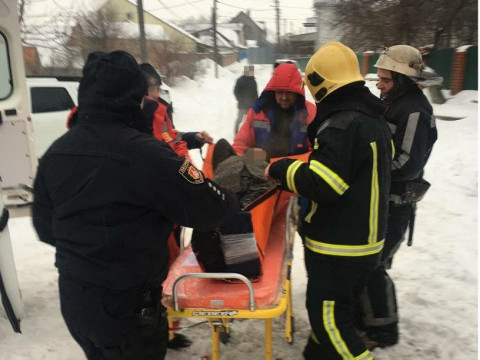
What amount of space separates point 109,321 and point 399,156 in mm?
1973

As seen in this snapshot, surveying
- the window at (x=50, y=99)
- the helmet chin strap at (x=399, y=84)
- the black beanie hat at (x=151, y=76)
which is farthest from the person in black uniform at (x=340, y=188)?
the window at (x=50, y=99)

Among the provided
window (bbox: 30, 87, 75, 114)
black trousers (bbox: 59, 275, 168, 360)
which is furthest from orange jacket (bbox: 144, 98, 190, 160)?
window (bbox: 30, 87, 75, 114)

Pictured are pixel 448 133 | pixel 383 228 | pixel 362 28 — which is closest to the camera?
pixel 383 228

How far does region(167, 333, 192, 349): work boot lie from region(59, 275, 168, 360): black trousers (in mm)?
1214

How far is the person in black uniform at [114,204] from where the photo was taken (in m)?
1.66

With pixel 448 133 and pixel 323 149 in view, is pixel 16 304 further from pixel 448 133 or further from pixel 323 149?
pixel 448 133

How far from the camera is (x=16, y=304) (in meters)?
3.29

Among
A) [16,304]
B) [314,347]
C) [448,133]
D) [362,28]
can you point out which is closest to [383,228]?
[314,347]

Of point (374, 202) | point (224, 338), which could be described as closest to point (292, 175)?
point (374, 202)

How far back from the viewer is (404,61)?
2.82 metres

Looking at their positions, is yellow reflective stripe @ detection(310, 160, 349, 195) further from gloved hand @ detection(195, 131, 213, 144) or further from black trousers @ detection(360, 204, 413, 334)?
gloved hand @ detection(195, 131, 213, 144)

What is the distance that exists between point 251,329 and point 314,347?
0.67 m

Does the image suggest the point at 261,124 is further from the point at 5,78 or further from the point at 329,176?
the point at 5,78

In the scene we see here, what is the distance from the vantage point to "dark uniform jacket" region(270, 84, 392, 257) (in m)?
2.05
